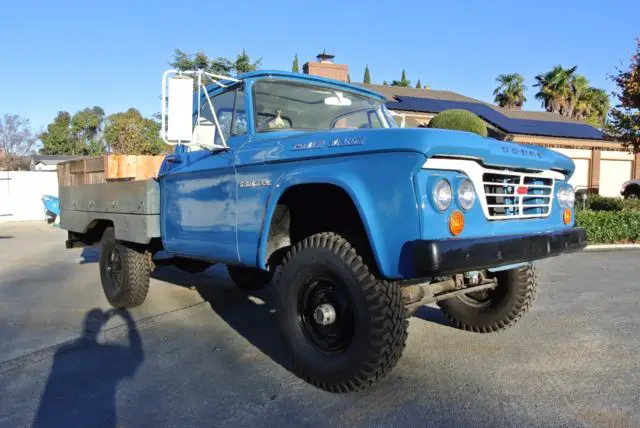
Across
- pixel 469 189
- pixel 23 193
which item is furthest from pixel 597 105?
pixel 469 189

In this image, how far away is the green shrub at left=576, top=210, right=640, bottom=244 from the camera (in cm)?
1166

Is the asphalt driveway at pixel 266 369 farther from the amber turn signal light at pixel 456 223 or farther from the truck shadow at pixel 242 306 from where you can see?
the amber turn signal light at pixel 456 223

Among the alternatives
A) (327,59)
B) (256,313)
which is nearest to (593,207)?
(327,59)

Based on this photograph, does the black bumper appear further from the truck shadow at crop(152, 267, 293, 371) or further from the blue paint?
the truck shadow at crop(152, 267, 293, 371)

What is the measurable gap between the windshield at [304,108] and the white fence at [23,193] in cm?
2015

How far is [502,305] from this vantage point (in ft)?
14.5

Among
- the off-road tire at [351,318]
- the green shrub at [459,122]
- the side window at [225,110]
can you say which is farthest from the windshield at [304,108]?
the green shrub at [459,122]

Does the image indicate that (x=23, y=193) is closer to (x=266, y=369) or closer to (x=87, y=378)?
(x=87, y=378)

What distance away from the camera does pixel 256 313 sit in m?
5.69

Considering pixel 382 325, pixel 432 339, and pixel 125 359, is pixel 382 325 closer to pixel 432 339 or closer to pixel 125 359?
pixel 432 339

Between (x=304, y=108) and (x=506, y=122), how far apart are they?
68.8 ft

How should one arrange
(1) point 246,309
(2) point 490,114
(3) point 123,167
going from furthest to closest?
(2) point 490,114
(3) point 123,167
(1) point 246,309

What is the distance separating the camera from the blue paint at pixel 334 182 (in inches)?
113

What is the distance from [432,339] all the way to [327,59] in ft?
65.3
